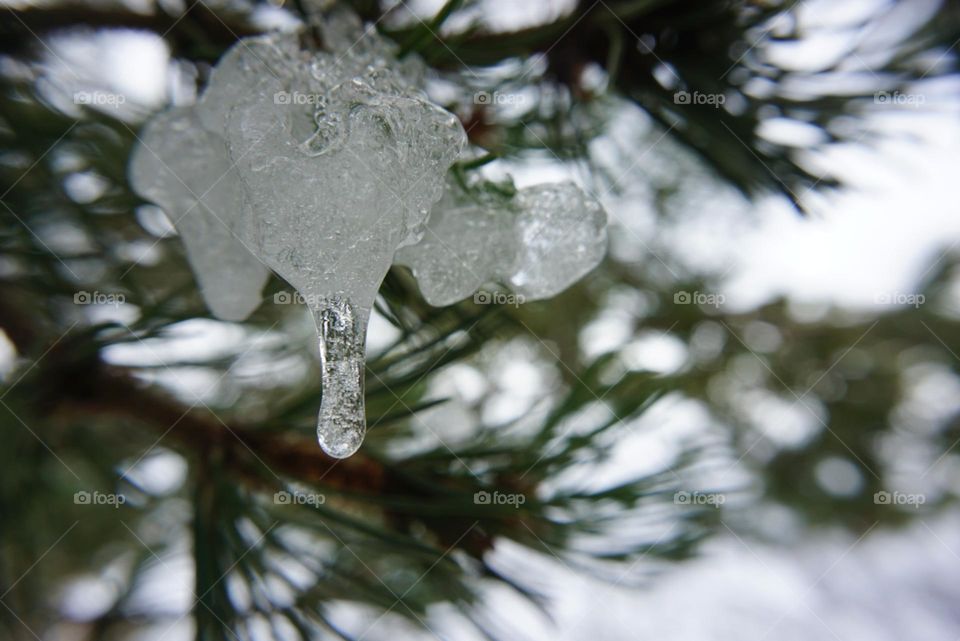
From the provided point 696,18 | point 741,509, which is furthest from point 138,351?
point 741,509

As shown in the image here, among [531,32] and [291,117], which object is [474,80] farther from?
→ [291,117]

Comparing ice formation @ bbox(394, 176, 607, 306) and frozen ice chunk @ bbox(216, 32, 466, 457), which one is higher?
frozen ice chunk @ bbox(216, 32, 466, 457)

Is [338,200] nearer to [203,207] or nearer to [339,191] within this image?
[339,191]

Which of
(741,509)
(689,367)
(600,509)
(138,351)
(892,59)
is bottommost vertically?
(741,509)

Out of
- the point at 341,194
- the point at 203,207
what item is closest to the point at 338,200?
the point at 341,194

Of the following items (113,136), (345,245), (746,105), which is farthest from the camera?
(113,136)

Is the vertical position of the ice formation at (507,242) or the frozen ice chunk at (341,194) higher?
the frozen ice chunk at (341,194)
